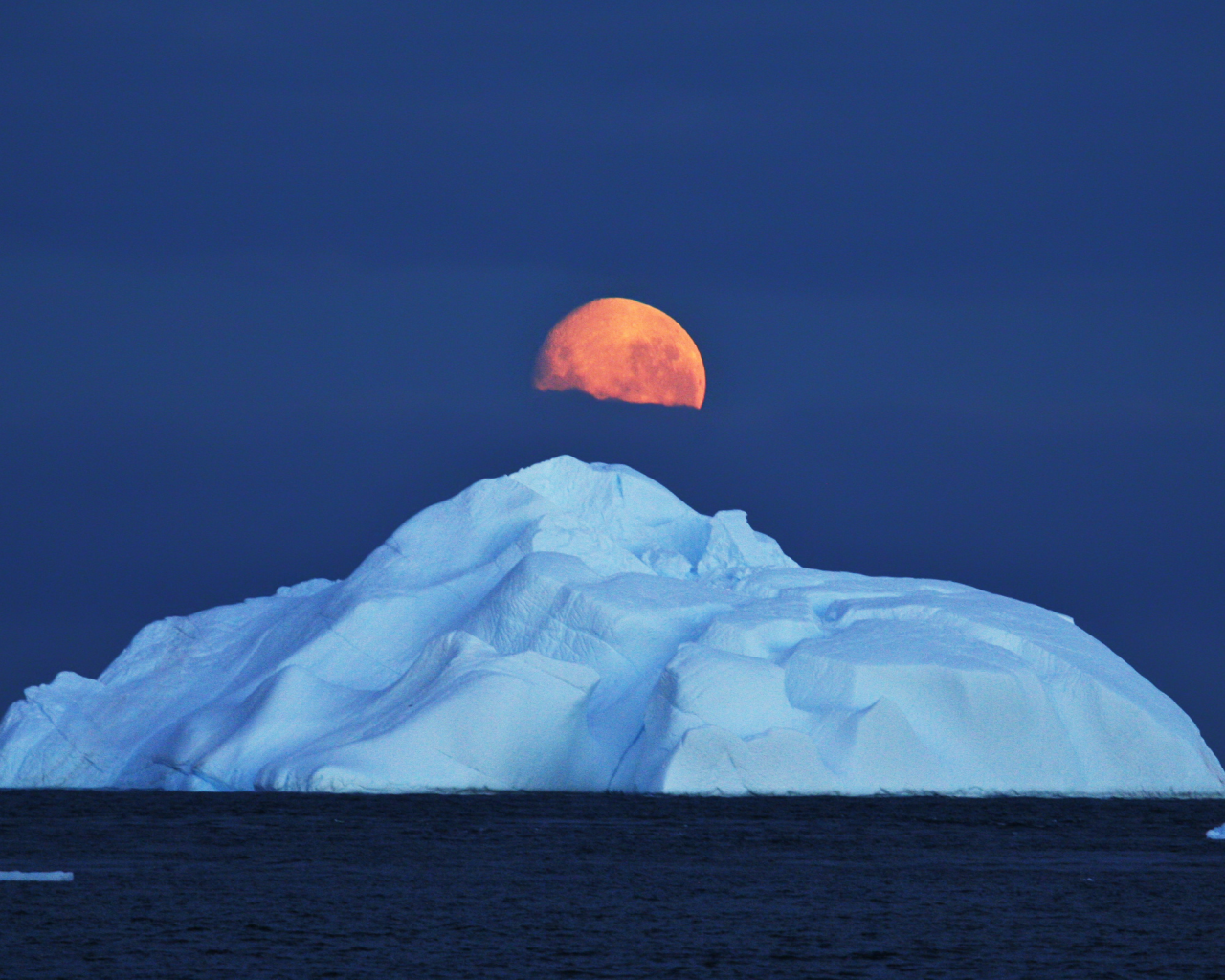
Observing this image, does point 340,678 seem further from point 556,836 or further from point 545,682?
point 556,836

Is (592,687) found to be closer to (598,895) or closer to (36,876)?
(598,895)

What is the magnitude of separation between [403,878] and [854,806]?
78.8 ft

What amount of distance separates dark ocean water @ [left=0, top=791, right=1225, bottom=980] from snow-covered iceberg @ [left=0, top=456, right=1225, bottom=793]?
1239 mm

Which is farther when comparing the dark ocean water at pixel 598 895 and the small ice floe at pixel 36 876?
the small ice floe at pixel 36 876

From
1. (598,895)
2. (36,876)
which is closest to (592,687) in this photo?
(598,895)

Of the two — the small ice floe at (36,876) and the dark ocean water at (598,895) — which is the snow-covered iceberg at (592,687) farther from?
the small ice floe at (36,876)

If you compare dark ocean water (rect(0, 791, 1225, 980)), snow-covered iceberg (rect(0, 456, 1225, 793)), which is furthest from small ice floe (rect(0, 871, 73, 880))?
snow-covered iceberg (rect(0, 456, 1225, 793))

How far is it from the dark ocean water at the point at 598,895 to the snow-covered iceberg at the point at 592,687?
1.24m

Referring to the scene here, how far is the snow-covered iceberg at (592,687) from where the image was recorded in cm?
4303

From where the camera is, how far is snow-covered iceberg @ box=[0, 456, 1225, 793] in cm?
4303

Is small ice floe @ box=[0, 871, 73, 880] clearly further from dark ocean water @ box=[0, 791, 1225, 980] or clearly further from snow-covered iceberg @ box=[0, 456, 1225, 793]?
snow-covered iceberg @ box=[0, 456, 1225, 793]

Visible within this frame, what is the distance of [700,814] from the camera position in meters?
46.9

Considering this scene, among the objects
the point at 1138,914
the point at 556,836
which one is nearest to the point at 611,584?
the point at 556,836

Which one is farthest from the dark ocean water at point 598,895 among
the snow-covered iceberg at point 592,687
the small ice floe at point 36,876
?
the snow-covered iceberg at point 592,687
